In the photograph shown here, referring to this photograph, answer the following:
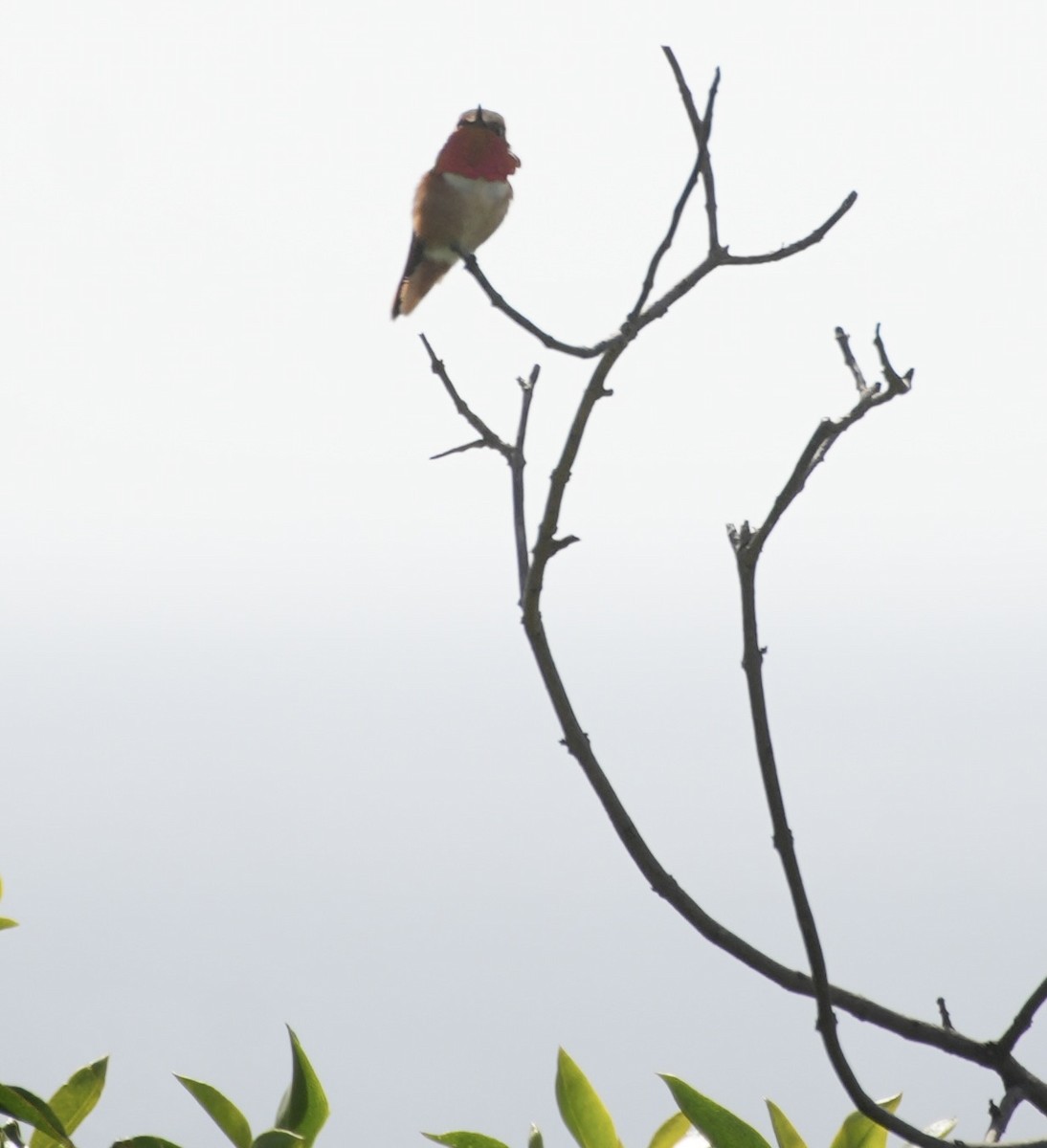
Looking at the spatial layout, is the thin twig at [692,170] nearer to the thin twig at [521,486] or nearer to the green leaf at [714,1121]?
the thin twig at [521,486]

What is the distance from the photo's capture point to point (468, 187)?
9.31 ft

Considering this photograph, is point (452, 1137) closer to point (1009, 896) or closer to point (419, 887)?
point (1009, 896)

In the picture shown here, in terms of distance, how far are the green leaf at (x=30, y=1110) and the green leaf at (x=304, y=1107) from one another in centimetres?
17

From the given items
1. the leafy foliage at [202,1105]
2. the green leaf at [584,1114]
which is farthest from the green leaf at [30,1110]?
the green leaf at [584,1114]

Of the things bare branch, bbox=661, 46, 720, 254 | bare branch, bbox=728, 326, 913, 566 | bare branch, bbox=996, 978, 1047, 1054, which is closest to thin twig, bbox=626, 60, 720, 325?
bare branch, bbox=661, 46, 720, 254

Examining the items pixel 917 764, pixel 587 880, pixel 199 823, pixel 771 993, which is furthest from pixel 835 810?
pixel 199 823

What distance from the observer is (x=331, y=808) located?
594 feet

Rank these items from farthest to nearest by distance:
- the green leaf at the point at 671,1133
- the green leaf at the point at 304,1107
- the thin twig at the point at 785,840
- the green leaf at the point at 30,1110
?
the green leaf at the point at 671,1133 → the green leaf at the point at 304,1107 → the green leaf at the point at 30,1110 → the thin twig at the point at 785,840

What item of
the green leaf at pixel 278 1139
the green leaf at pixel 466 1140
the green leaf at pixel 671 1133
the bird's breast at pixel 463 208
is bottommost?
the green leaf at pixel 671 1133

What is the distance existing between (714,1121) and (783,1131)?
0.08 m

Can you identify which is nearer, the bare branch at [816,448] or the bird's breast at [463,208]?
the bare branch at [816,448]

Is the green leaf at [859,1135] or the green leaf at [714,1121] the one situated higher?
the green leaf at [714,1121]

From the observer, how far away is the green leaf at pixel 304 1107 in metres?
0.99

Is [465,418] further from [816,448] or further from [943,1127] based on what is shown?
[943,1127]
